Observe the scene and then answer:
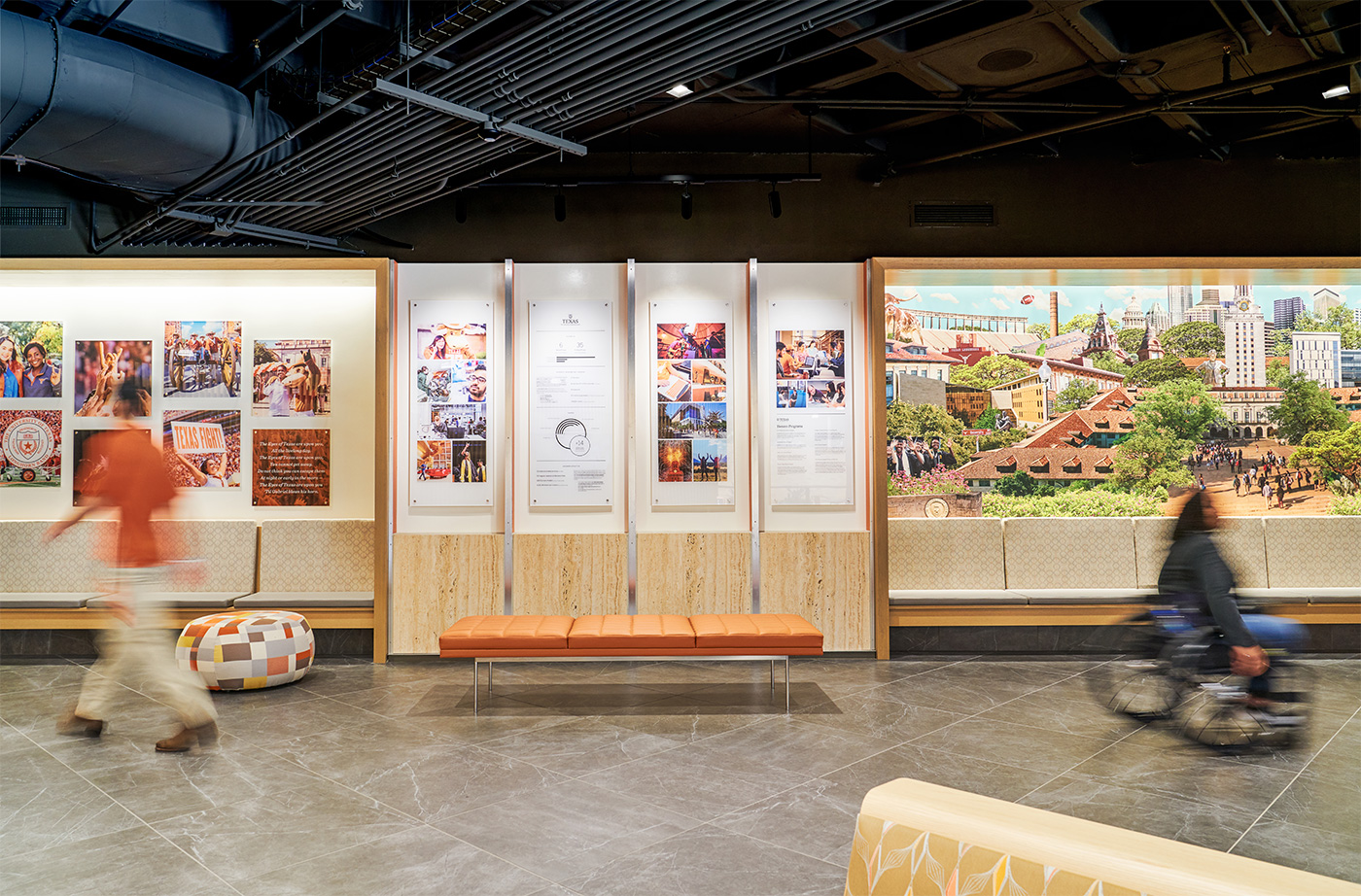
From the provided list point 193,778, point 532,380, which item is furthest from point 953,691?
point 193,778

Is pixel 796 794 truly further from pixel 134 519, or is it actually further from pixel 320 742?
pixel 134 519

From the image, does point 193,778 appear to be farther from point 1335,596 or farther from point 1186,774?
point 1335,596

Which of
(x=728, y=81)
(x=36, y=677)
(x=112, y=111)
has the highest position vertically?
(x=728, y=81)

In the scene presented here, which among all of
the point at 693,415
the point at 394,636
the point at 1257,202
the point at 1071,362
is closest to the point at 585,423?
the point at 693,415

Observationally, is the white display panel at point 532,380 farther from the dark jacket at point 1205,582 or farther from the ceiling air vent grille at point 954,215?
the dark jacket at point 1205,582

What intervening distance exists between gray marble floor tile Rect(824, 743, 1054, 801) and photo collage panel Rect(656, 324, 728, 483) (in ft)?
9.80

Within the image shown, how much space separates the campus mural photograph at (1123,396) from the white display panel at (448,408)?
155 inches

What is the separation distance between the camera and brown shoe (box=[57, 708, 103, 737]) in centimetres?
505

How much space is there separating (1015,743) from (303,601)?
542cm

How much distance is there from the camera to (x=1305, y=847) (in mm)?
3588

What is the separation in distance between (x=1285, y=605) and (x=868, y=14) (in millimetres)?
5820

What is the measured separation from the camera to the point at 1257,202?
7.35 metres

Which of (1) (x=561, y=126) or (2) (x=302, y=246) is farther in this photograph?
(2) (x=302, y=246)

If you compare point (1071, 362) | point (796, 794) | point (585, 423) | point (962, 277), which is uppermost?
point (962, 277)
